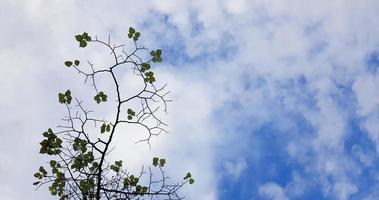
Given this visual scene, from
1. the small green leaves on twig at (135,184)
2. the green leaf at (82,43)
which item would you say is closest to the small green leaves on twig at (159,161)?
the small green leaves on twig at (135,184)

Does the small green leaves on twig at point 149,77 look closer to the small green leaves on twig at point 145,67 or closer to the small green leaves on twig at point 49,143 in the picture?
the small green leaves on twig at point 145,67

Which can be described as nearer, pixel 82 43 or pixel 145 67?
pixel 82 43

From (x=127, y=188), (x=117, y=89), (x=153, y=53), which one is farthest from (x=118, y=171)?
(x=153, y=53)

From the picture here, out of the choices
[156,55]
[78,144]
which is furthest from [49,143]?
[156,55]

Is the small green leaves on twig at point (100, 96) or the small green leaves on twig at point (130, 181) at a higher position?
the small green leaves on twig at point (100, 96)

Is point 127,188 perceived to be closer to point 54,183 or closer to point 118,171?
point 118,171

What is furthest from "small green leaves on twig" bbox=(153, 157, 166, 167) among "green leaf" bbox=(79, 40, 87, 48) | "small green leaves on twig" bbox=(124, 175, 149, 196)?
"green leaf" bbox=(79, 40, 87, 48)

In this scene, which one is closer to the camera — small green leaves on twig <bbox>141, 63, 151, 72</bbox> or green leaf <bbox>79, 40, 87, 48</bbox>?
green leaf <bbox>79, 40, 87, 48</bbox>

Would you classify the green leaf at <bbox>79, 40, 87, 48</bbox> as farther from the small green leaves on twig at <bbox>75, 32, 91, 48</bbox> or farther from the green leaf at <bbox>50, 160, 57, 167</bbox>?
the green leaf at <bbox>50, 160, 57, 167</bbox>

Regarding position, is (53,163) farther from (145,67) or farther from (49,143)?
(145,67)

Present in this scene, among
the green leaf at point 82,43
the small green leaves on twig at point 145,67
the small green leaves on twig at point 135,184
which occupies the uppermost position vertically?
the green leaf at point 82,43

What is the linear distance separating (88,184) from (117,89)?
167 cm

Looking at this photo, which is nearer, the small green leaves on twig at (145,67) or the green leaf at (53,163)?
the small green leaves on twig at (145,67)

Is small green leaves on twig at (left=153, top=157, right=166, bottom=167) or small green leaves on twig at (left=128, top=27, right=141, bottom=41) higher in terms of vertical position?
small green leaves on twig at (left=128, top=27, right=141, bottom=41)
